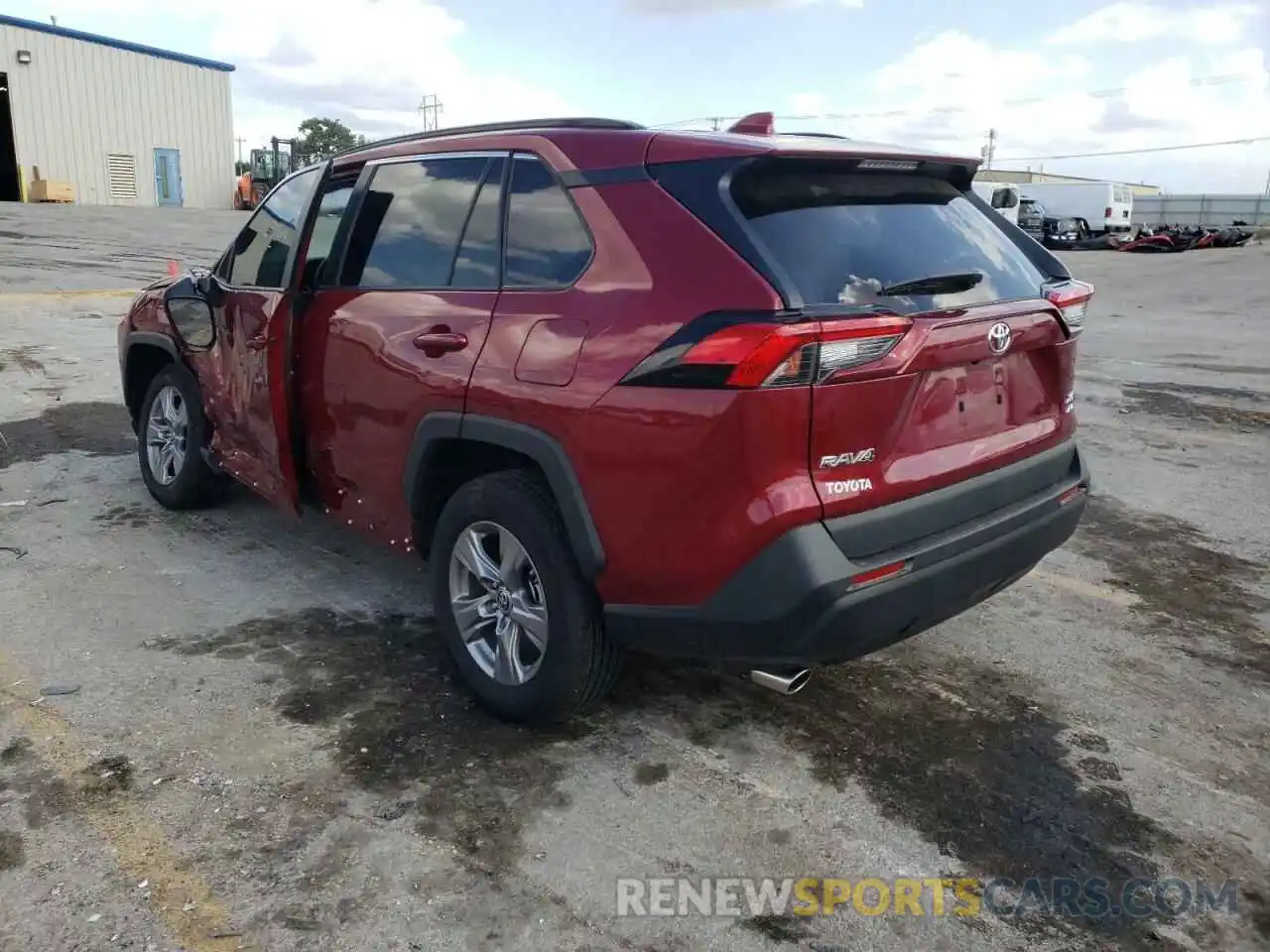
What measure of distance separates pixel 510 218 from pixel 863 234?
1138mm

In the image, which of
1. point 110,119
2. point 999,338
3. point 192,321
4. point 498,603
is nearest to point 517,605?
point 498,603

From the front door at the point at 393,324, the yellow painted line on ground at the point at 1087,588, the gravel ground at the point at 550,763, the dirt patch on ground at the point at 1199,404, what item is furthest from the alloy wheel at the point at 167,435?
the dirt patch on ground at the point at 1199,404

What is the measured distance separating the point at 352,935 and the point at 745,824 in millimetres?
1077

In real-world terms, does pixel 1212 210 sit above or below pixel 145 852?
above

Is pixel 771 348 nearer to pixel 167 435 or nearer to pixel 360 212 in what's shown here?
pixel 360 212

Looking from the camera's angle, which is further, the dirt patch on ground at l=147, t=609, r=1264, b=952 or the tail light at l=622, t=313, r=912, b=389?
the dirt patch on ground at l=147, t=609, r=1264, b=952

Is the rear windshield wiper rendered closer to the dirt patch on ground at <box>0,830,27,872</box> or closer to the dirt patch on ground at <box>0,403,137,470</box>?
the dirt patch on ground at <box>0,830,27,872</box>

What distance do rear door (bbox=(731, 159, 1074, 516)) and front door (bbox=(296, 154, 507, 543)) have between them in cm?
104

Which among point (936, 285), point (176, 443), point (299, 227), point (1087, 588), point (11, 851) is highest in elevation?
point (299, 227)

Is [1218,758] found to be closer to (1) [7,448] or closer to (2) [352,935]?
(2) [352,935]

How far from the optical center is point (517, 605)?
10.3ft

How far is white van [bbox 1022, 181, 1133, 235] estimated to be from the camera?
39656 millimetres

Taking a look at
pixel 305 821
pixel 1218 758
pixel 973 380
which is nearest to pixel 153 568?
pixel 305 821

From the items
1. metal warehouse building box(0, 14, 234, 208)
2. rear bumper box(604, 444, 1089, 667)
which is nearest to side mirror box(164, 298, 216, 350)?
rear bumper box(604, 444, 1089, 667)
